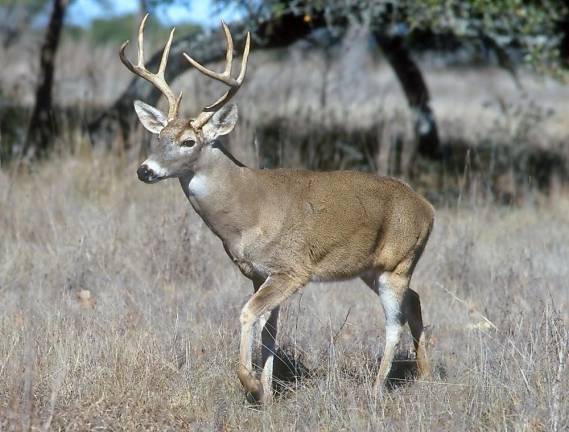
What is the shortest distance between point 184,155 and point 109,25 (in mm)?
39823

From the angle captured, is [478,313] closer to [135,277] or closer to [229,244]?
[229,244]

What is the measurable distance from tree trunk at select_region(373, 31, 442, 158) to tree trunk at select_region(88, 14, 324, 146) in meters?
1.81

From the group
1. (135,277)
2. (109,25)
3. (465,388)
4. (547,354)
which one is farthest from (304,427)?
(109,25)

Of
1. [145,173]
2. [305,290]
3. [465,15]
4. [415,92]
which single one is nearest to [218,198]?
[145,173]

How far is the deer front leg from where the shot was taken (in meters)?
5.22

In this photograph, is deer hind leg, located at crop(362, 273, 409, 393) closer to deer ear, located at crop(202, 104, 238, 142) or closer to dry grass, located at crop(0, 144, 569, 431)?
dry grass, located at crop(0, 144, 569, 431)

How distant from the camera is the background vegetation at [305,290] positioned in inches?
202

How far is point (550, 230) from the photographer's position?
9.73m

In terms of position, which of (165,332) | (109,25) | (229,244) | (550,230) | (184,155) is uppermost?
(184,155)

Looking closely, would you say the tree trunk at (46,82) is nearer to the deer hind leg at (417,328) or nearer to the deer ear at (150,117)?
the deer ear at (150,117)

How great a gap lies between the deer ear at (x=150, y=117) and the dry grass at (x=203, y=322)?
1.17 metres

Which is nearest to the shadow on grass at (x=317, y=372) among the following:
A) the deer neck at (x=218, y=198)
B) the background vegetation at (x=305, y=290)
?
the background vegetation at (x=305, y=290)

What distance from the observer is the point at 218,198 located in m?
5.61

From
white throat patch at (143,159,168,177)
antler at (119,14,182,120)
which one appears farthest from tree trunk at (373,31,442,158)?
white throat patch at (143,159,168,177)
